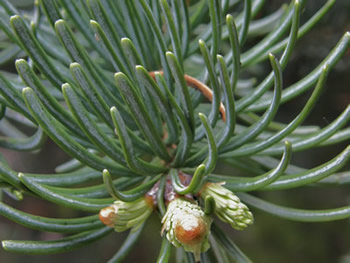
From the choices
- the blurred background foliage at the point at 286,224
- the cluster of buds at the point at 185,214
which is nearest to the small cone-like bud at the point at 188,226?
the cluster of buds at the point at 185,214

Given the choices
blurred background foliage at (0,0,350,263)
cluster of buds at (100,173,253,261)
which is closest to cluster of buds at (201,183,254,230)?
cluster of buds at (100,173,253,261)

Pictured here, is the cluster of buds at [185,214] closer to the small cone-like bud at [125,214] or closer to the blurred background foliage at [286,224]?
the small cone-like bud at [125,214]

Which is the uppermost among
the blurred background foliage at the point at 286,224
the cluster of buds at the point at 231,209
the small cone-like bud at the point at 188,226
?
the small cone-like bud at the point at 188,226

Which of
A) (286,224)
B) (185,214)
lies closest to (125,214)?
(185,214)

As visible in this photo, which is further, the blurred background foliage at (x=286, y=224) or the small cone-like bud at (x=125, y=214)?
the blurred background foliage at (x=286, y=224)

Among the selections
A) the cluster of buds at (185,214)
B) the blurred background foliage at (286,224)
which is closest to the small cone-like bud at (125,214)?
the cluster of buds at (185,214)

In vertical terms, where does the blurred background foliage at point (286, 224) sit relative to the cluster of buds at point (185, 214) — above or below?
below

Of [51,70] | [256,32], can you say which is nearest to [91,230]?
[51,70]
